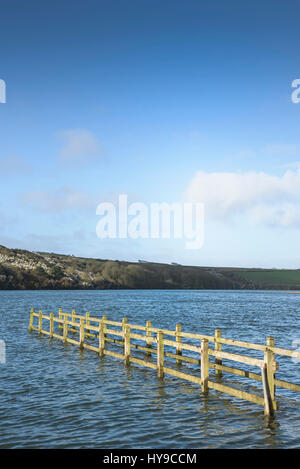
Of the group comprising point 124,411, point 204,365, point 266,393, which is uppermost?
point 204,365

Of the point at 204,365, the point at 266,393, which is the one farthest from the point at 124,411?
the point at 266,393

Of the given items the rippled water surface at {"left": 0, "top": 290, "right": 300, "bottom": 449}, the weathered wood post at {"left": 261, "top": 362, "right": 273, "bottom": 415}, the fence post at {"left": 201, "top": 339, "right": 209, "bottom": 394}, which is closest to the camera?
the rippled water surface at {"left": 0, "top": 290, "right": 300, "bottom": 449}

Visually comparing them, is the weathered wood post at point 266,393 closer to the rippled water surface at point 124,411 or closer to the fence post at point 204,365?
the rippled water surface at point 124,411

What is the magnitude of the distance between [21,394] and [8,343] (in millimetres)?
14438

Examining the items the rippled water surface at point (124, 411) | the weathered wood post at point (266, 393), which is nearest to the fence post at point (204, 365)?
the rippled water surface at point (124, 411)

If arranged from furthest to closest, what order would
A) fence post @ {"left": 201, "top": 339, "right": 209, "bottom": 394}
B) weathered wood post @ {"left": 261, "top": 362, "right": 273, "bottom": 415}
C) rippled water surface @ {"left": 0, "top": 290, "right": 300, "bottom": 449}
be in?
fence post @ {"left": 201, "top": 339, "right": 209, "bottom": 394} < weathered wood post @ {"left": 261, "top": 362, "right": 273, "bottom": 415} < rippled water surface @ {"left": 0, "top": 290, "right": 300, "bottom": 449}

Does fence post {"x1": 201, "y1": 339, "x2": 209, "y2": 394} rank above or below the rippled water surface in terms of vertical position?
above

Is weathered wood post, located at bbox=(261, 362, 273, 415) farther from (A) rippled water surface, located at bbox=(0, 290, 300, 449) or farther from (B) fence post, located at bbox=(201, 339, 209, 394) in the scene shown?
(B) fence post, located at bbox=(201, 339, 209, 394)

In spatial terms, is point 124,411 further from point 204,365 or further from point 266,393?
point 266,393

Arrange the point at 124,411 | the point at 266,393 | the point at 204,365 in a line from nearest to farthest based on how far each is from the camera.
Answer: the point at 266,393
the point at 124,411
the point at 204,365

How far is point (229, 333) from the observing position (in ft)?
120

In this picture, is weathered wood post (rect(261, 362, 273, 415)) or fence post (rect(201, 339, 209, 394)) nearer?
weathered wood post (rect(261, 362, 273, 415))

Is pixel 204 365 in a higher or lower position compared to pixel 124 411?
higher

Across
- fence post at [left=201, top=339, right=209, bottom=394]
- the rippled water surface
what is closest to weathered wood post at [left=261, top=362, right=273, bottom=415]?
the rippled water surface
